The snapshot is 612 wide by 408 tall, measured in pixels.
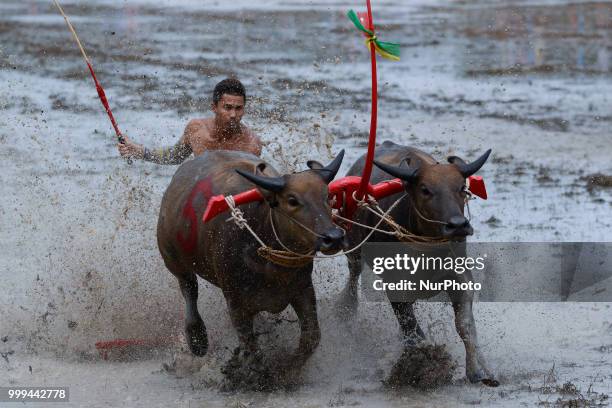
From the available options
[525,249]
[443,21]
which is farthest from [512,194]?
[443,21]

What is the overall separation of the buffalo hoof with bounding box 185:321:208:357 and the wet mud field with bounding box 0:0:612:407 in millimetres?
68

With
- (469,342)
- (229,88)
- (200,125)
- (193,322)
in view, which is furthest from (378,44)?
(200,125)

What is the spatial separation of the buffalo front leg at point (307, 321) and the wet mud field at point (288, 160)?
20cm

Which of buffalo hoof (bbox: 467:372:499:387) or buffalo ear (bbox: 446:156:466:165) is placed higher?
buffalo ear (bbox: 446:156:466:165)

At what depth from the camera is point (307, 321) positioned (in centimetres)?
734

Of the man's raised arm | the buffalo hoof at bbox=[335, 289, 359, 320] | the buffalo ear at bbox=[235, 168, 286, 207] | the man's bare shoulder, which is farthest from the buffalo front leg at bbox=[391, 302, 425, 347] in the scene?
the man's raised arm

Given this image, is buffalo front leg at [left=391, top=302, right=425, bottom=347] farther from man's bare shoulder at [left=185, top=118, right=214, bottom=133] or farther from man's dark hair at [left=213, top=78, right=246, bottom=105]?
man's bare shoulder at [left=185, top=118, right=214, bottom=133]

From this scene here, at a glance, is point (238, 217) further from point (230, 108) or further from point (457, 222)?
point (230, 108)

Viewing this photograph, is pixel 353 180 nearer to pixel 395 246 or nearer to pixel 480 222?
pixel 395 246

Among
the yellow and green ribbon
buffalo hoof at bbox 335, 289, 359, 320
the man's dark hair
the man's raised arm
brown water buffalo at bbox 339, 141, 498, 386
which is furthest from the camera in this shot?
the man's raised arm

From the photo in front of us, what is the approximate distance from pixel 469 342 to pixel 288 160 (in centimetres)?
359

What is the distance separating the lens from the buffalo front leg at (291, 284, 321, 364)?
7301 mm

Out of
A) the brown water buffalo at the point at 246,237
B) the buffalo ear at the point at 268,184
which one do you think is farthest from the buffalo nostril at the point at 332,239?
the buffalo ear at the point at 268,184

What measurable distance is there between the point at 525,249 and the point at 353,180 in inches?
128
